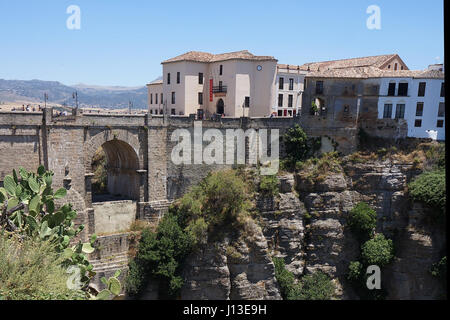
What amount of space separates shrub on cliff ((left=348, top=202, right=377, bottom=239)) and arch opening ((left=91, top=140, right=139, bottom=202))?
16.4 metres

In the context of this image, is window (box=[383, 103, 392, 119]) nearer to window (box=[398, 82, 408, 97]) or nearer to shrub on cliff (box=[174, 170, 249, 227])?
window (box=[398, 82, 408, 97])

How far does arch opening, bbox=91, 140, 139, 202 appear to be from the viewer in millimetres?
27703

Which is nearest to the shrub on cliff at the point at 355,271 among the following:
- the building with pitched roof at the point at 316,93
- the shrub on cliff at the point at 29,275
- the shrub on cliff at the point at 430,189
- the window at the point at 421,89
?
the shrub on cliff at the point at 430,189

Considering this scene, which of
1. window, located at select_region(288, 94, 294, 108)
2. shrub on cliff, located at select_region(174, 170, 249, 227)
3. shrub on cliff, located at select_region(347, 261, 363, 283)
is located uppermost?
window, located at select_region(288, 94, 294, 108)

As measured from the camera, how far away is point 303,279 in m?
28.9

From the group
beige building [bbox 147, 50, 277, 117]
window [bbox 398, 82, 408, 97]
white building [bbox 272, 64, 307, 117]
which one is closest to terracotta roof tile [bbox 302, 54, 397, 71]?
white building [bbox 272, 64, 307, 117]

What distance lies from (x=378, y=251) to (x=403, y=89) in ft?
44.3

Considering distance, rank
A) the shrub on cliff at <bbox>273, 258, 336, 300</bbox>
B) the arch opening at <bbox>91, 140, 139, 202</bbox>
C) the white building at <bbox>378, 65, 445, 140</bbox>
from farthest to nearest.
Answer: the white building at <bbox>378, 65, 445, 140</bbox> → the shrub on cliff at <bbox>273, 258, 336, 300</bbox> → the arch opening at <bbox>91, 140, 139, 202</bbox>

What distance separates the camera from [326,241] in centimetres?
2989

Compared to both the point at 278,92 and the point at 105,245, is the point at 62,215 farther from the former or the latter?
the point at 278,92

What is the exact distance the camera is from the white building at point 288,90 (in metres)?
35.1

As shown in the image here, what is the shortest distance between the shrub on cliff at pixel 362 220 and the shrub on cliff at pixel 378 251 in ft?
2.49

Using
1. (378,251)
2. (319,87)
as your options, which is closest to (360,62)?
(319,87)
